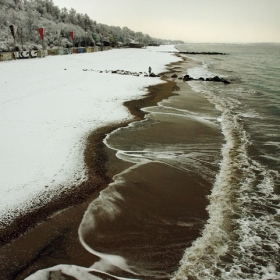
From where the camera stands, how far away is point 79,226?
5.89 m

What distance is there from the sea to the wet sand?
97 millimetres

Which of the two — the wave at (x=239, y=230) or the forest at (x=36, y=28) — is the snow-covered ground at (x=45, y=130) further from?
the forest at (x=36, y=28)

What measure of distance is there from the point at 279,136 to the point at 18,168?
12685 millimetres

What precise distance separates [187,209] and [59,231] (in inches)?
137

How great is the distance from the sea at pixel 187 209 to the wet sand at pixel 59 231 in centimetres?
10

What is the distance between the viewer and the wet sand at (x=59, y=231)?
4871 mm

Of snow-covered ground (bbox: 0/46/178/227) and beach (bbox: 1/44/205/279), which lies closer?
beach (bbox: 1/44/205/279)

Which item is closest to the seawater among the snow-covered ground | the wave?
the wave

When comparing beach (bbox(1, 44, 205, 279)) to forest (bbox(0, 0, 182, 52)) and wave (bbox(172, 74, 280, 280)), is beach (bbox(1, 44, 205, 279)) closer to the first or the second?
wave (bbox(172, 74, 280, 280))

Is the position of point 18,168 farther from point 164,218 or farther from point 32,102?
point 32,102

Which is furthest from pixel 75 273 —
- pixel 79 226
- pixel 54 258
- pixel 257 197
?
pixel 257 197

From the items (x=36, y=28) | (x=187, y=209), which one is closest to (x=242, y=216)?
(x=187, y=209)

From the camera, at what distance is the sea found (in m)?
4.89

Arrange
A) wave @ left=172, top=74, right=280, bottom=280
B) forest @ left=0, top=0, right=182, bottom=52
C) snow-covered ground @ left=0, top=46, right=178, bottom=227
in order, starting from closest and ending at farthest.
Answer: wave @ left=172, top=74, right=280, bottom=280 → snow-covered ground @ left=0, top=46, right=178, bottom=227 → forest @ left=0, top=0, right=182, bottom=52
